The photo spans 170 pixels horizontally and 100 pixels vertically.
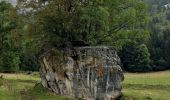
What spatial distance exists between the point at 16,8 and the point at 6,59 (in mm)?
30510

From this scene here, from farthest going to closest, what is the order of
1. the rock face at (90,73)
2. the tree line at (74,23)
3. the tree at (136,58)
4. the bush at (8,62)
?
1. the tree at (136,58)
2. the bush at (8,62)
3. the tree line at (74,23)
4. the rock face at (90,73)

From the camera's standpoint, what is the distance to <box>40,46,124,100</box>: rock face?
44094 mm

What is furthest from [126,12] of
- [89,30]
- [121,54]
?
[121,54]

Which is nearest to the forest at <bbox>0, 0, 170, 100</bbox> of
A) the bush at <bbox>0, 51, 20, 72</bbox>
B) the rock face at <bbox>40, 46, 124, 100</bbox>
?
the rock face at <bbox>40, 46, 124, 100</bbox>

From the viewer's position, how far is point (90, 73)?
44.2 meters

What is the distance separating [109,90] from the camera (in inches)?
1751

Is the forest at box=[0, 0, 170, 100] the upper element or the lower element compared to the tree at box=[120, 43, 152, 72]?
upper

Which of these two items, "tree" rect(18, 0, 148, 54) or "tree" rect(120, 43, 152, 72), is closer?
"tree" rect(18, 0, 148, 54)

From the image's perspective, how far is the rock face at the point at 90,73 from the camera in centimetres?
4409

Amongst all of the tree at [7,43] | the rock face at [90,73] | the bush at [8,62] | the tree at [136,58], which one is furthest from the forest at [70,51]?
the tree at [136,58]

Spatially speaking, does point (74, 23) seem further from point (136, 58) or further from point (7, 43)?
point (136, 58)

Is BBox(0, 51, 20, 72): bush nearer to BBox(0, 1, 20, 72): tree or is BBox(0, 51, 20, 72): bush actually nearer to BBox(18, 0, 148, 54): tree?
BBox(0, 1, 20, 72): tree

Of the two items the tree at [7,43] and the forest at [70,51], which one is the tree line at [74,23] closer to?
the forest at [70,51]

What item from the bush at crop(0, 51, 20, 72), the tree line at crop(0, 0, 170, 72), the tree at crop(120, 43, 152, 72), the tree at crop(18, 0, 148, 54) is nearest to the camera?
the tree at crop(18, 0, 148, 54)
